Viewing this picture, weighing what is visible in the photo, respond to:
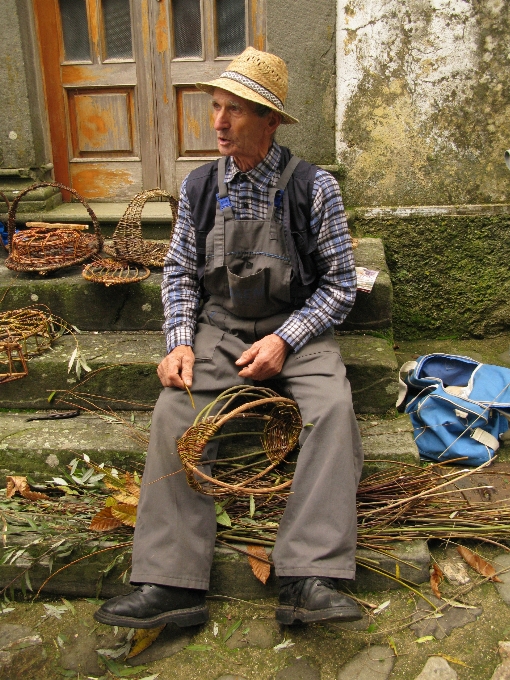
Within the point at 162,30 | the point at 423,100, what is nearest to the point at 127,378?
the point at 423,100

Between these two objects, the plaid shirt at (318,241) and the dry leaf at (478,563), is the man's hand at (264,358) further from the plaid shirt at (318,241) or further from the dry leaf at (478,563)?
the dry leaf at (478,563)

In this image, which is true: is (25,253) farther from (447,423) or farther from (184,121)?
(447,423)

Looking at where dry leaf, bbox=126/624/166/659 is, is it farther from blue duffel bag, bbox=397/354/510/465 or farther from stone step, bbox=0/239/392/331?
stone step, bbox=0/239/392/331

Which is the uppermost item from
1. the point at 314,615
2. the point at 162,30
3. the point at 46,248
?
the point at 162,30

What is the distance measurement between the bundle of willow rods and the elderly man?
235 millimetres

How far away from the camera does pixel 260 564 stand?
250 centimetres

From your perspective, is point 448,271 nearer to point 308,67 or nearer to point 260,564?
point 308,67

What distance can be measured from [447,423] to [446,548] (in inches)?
28.9

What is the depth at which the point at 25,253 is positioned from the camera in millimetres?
3855

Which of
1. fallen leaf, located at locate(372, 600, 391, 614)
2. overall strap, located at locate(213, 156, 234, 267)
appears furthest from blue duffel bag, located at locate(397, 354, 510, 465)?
overall strap, located at locate(213, 156, 234, 267)

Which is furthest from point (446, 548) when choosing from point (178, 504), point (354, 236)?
point (354, 236)

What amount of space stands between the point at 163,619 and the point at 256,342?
1135mm

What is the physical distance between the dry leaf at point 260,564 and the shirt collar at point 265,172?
1533 mm

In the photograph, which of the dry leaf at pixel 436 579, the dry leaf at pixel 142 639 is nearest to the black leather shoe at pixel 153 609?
the dry leaf at pixel 142 639
